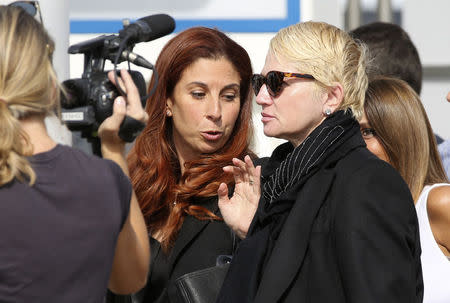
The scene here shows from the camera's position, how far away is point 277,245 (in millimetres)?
2398

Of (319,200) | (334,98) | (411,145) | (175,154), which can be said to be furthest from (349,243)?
(175,154)

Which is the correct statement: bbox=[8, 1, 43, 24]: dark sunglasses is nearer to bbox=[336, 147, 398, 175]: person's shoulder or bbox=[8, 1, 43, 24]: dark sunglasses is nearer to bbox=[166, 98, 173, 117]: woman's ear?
bbox=[336, 147, 398, 175]: person's shoulder

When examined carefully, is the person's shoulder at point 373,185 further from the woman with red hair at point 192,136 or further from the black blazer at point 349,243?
the woman with red hair at point 192,136

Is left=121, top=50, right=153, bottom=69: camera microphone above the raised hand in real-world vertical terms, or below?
above

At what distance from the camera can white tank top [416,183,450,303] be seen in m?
2.80

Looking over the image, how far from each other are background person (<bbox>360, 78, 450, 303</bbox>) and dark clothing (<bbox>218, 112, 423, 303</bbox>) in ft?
1.82

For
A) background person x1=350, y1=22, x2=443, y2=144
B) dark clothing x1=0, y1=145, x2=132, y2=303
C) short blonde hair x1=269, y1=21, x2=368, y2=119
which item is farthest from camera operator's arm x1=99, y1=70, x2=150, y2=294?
background person x1=350, y1=22, x2=443, y2=144

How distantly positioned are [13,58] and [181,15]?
3.33m

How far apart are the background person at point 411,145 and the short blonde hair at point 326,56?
0.50m

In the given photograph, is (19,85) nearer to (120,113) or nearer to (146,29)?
(120,113)

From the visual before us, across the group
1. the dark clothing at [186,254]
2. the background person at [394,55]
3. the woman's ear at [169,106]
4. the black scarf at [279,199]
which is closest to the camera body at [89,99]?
the black scarf at [279,199]

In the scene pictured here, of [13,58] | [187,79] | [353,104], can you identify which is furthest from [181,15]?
[13,58]

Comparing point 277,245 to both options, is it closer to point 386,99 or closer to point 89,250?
point 89,250

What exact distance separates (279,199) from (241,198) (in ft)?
1.35
